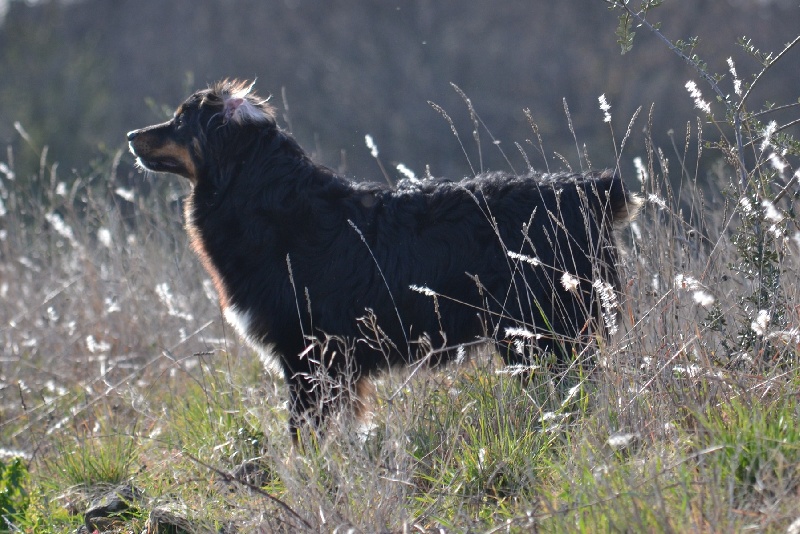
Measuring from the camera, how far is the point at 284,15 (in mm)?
20781

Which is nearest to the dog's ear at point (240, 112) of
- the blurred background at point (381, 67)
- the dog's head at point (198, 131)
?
the dog's head at point (198, 131)

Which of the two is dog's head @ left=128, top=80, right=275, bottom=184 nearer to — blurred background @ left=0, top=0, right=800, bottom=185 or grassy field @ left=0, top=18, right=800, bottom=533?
grassy field @ left=0, top=18, right=800, bottom=533

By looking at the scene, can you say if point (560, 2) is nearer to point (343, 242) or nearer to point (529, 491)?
point (343, 242)

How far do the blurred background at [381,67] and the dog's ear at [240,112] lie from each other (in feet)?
36.0

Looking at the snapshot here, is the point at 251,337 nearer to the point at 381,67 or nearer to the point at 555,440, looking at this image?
Answer: the point at 555,440

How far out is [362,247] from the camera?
4.34 metres

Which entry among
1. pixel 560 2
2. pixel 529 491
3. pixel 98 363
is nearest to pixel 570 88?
pixel 560 2

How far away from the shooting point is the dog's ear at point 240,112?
15.0 feet

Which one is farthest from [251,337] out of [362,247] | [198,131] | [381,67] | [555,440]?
[381,67]

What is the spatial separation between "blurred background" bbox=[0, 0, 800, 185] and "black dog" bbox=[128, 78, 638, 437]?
11023 millimetres

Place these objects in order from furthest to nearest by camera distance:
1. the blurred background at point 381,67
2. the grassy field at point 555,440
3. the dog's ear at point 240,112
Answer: the blurred background at point 381,67 → the dog's ear at point 240,112 → the grassy field at point 555,440

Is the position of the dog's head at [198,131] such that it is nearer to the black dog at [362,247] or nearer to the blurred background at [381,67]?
the black dog at [362,247]

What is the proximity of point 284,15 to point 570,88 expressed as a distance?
6783 mm

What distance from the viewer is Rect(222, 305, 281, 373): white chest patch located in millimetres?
4387
